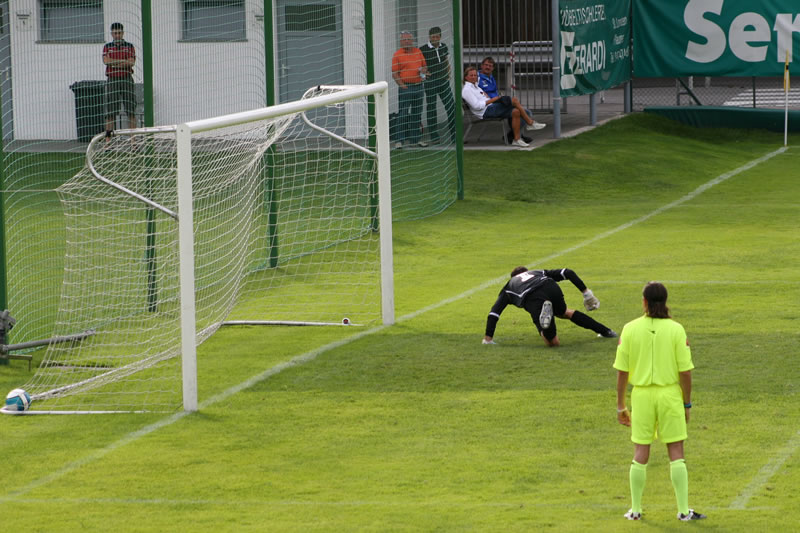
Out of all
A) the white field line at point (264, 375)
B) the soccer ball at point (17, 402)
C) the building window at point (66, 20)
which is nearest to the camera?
the white field line at point (264, 375)

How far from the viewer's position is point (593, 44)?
2552cm

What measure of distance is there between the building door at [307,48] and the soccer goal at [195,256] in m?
2.59

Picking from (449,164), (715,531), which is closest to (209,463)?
(715,531)

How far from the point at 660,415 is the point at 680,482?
0.37m

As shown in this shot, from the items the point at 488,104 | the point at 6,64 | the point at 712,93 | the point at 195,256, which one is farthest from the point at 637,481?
the point at 712,93

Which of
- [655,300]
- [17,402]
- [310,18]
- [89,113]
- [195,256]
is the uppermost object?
[310,18]

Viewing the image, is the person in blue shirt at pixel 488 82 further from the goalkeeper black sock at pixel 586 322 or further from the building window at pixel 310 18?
the goalkeeper black sock at pixel 586 322

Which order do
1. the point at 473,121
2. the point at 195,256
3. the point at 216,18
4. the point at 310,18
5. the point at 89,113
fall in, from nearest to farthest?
the point at 195,256 → the point at 89,113 → the point at 216,18 → the point at 310,18 → the point at 473,121

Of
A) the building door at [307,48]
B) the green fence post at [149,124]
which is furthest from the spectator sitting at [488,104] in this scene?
the green fence post at [149,124]

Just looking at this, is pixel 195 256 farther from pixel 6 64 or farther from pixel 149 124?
pixel 6 64

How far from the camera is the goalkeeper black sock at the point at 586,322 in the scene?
441 inches

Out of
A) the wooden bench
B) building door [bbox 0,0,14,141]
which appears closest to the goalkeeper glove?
building door [bbox 0,0,14,141]

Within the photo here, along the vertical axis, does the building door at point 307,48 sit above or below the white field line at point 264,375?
above

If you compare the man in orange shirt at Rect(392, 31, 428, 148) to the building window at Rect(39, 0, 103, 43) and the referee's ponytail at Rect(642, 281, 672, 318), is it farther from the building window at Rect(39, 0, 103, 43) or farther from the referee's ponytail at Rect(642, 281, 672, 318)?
the referee's ponytail at Rect(642, 281, 672, 318)
